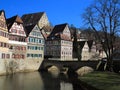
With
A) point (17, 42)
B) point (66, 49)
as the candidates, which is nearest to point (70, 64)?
point (17, 42)

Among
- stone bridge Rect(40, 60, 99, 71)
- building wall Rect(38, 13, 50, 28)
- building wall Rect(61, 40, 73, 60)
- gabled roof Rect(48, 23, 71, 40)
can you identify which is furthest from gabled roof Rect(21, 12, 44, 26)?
stone bridge Rect(40, 60, 99, 71)

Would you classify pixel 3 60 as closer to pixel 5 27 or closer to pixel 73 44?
pixel 5 27

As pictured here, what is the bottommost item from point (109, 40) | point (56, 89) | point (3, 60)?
point (56, 89)

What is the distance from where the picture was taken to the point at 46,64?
215ft

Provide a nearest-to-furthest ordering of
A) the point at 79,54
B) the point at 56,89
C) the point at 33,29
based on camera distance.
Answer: the point at 56,89 → the point at 33,29 → the point at 79,54

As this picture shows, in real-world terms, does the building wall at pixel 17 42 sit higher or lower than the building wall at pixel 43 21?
lower

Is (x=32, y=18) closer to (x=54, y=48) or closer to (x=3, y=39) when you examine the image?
(x=54, y=48)

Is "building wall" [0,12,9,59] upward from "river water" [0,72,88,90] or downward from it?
upward

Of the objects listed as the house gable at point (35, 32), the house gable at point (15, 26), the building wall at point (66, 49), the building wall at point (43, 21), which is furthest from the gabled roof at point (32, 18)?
the house gable at point (15, 26)

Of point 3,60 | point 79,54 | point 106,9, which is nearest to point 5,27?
point 3,60

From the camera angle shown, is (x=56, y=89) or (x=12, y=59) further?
(x=12, y=59)

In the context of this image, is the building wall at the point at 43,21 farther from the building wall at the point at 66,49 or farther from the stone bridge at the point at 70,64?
the stone bridge at the point at 70,64

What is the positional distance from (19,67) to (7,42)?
6.82 m

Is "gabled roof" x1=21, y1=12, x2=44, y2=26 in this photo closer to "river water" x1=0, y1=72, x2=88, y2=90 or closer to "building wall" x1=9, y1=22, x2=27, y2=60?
"building wall" x1=9, y1=22, x2=27, y2=60
